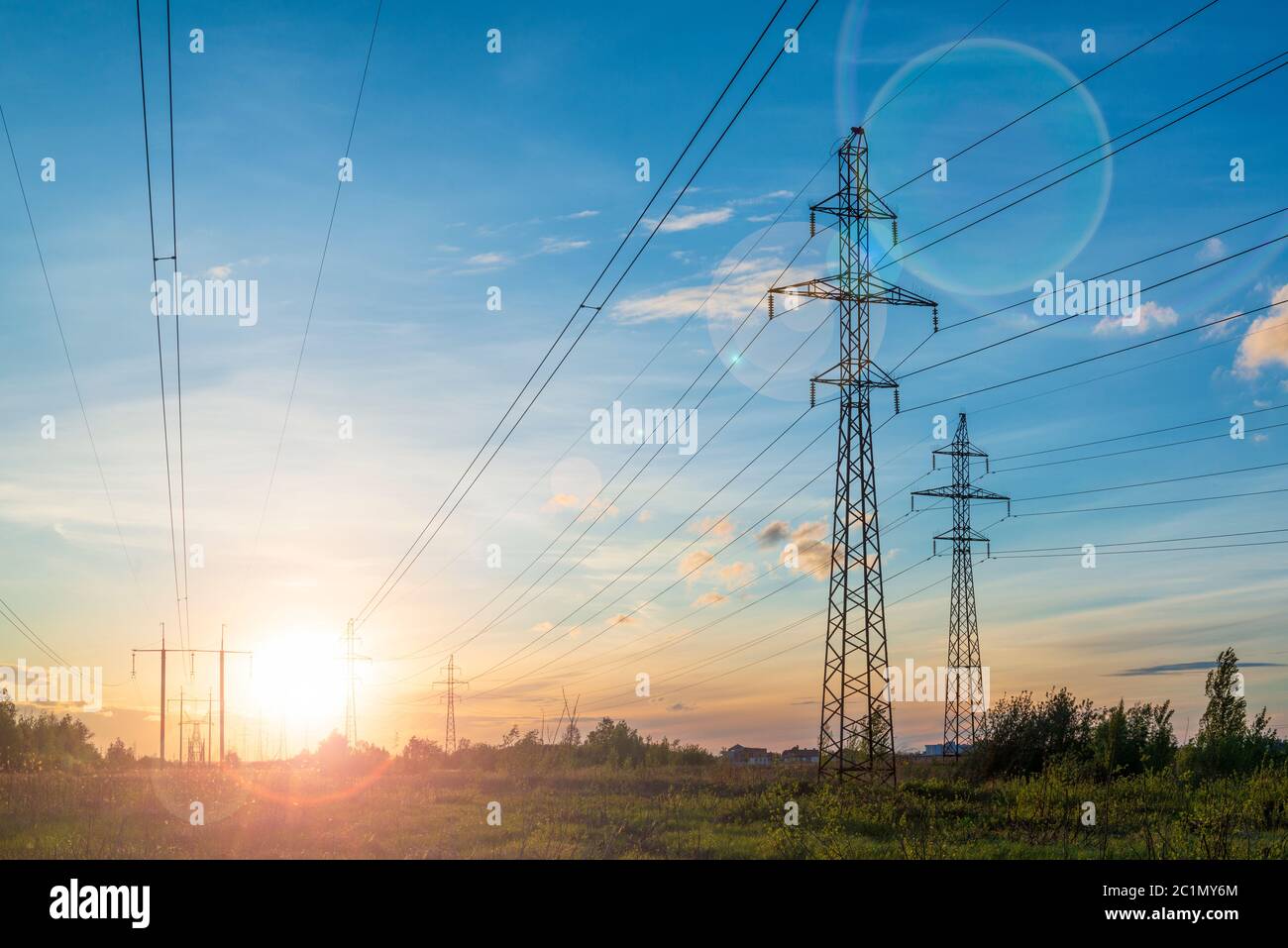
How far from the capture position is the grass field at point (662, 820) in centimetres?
1952

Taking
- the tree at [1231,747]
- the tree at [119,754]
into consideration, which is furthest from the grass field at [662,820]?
the tree at [119,754]

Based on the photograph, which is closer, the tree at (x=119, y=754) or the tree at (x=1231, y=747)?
the tree at (x=1231, y=747)

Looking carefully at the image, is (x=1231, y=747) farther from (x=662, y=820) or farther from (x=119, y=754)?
(x=119, y=754)

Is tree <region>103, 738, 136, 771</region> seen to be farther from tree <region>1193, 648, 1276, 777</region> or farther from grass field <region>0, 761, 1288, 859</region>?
tree <region>1193, 648, 1276, 777</region>

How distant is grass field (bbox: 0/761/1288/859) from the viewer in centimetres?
1952

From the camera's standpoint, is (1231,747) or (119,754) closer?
(1231,747)

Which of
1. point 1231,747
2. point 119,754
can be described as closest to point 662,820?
point 1231,747

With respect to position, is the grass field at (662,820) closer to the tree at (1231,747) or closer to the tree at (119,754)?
the tree at (1231,747)

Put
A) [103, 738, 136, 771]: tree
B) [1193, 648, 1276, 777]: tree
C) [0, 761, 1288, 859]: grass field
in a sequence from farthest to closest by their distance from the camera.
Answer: [103, 738, 136, 771]: tree
[1193, 648, 1276, 777]: tree
[0, 761, 1288, 859]: grass field

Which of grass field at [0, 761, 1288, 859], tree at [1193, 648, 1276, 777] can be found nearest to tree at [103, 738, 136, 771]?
grass field at [0, 761, 1288, 859]

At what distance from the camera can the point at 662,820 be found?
2720 cm

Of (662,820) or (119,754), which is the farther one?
(119,754)
